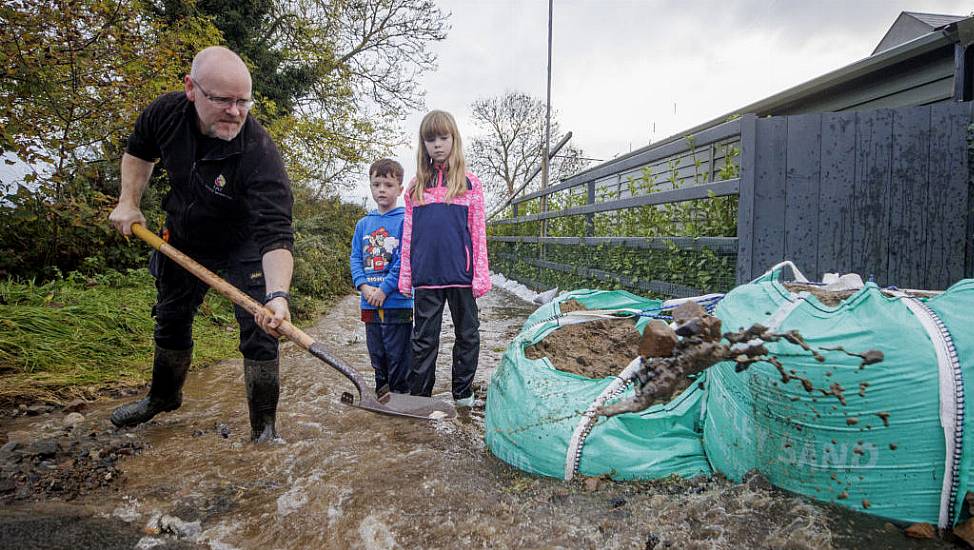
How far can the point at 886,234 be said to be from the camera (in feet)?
11.9

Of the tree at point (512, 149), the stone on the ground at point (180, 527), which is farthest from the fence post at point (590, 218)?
the tree at point (512, 149)

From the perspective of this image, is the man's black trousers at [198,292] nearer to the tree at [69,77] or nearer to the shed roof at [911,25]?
the tree at [69,77]

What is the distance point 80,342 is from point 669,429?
13.2 feet

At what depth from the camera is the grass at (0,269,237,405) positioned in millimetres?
3475

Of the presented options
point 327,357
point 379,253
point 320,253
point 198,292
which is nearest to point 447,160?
point 379,253

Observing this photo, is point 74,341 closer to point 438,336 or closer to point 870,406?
point 438,336

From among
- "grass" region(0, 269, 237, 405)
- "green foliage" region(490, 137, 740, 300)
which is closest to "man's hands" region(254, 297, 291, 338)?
"grass" region(0, 269, 237, 405)

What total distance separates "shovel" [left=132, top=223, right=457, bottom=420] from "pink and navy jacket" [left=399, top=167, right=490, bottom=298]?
738mm

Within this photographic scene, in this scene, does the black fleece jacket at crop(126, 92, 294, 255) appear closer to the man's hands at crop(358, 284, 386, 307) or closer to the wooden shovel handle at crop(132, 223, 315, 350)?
the wooden shovel handle at crop(132, 223, 315, 350)

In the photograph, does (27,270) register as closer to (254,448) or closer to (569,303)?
(254,448)

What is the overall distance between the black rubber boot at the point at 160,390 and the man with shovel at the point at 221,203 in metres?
0.02

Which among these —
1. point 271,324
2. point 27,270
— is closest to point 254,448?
point 271,324

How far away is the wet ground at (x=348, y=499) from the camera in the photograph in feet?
Answer: 5.54

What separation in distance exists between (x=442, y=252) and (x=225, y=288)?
3.92 feet
